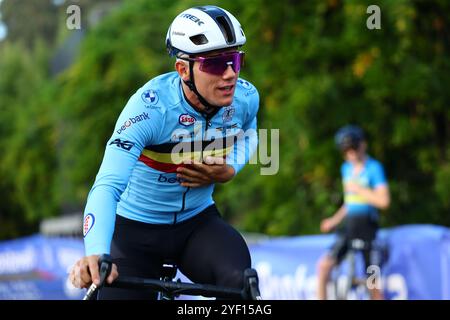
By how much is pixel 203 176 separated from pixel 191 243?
17.0 inches

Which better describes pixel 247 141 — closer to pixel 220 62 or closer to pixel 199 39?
pixel 220 62

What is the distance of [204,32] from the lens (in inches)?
210

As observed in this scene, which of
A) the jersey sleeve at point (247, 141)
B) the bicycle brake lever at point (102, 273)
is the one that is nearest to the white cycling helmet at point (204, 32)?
the jersey sleeve at point (247, 141)

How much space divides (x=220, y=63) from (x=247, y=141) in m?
0.83

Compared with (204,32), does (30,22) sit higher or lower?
higher

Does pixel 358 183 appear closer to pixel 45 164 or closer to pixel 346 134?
pixel 346 134

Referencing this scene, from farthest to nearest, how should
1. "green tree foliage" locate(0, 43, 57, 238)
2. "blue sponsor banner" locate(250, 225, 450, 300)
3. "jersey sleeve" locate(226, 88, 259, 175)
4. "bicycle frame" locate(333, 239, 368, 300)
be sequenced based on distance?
"green tree foliage" locate(0, 43, 57, 238)
"bicycle frame" locate(333, 239, 368, 300)
"blue sponsor banner" locate(250, 225, 450, 300)
"jersey sleeve" locate(226, 88, 259, 175)

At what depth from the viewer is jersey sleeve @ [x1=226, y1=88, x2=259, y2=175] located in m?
5.89

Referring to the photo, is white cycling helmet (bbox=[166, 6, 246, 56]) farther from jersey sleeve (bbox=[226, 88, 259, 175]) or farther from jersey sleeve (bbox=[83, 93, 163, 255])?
jersey sleeve (bbox=[226, 88, 259, 175])

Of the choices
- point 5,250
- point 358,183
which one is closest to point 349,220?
point 358,183

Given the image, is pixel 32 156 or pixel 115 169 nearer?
pixel 115 169

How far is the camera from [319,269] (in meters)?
12.4

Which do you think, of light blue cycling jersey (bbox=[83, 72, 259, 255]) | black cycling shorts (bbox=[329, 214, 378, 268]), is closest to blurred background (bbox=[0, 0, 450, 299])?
black cycling shorts (bbox=[329, 214, 378, 268])

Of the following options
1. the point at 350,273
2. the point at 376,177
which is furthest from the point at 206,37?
the point at 350,273
